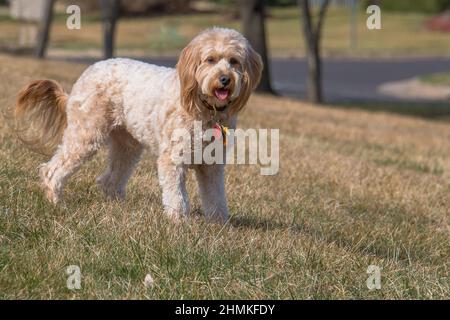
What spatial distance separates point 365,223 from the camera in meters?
8.86

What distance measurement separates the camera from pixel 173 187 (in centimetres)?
710

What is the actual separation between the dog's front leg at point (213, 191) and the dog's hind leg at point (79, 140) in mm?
934

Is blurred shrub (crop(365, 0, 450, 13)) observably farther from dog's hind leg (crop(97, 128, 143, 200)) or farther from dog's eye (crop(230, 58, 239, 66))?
dog's eye (crop(230, 58, 239, 66))

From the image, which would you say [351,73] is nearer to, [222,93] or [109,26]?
[109,26]

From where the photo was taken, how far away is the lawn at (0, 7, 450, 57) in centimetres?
4572

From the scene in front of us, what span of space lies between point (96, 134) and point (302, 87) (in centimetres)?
2438

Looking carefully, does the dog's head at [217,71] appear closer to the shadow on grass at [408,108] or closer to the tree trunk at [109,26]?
the shadow on grass at [408,108]

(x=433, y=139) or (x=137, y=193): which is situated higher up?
(x=137, y=193)

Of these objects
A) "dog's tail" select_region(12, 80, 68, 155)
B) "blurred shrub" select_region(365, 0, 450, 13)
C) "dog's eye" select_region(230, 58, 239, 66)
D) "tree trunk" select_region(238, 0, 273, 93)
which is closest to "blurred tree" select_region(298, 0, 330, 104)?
"tree trunk" select_region(238, 0, 273, 93)

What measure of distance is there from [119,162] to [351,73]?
30.0m

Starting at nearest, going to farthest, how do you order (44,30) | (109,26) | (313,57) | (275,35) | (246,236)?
(246,236) < (313,57) < (109,26) < (44,30) < (275,35)

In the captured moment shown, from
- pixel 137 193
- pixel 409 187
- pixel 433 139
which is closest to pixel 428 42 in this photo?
pixel 433 139

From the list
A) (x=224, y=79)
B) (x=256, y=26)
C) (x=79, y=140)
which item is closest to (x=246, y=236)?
(x=224, y=79)
